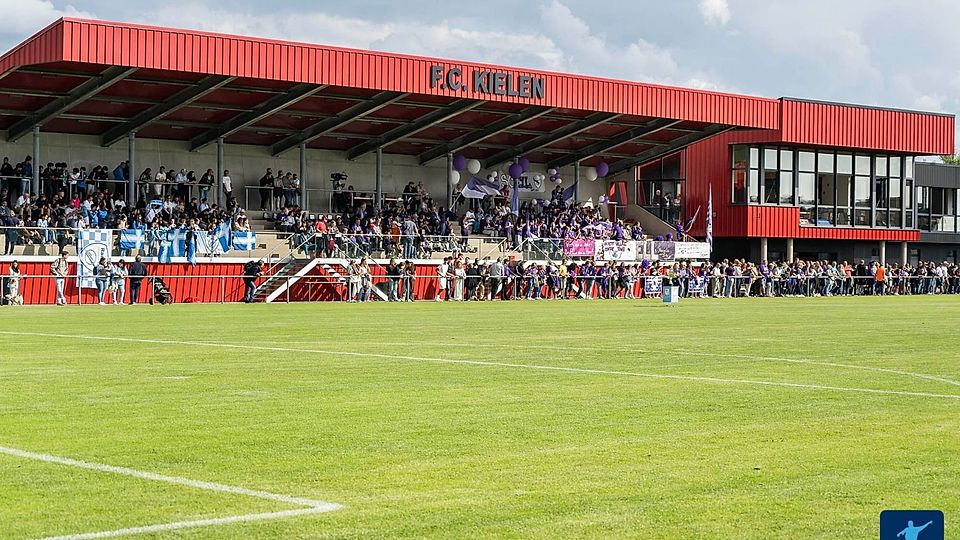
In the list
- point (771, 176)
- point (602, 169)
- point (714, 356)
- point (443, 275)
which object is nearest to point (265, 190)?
point (443, 275)

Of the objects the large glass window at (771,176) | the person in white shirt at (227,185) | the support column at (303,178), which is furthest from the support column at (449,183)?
the large glass window at (771,176)

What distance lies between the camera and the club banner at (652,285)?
180 feet

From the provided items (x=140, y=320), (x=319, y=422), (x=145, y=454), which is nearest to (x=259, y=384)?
(x=319, y=422)

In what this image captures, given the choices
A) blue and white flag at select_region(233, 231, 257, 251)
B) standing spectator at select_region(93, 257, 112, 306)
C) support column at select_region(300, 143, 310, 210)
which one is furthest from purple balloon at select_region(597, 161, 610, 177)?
standing spectator at select_region(93, 257, 112, 306)

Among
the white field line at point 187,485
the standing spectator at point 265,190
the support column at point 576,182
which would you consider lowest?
the white field line at point 187,485

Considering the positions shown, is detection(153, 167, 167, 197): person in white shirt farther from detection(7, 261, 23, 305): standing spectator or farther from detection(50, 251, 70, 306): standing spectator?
detection(7, 261, 23, 305): standing spectator

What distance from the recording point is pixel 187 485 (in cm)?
733

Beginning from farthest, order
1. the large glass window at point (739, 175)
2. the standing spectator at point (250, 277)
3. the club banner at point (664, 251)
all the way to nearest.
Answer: the large glass window at point (739, 175) → the club banner at point (664, 251) → the standing spectator at point (250, 277)

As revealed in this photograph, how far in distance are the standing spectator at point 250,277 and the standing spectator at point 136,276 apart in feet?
12.4

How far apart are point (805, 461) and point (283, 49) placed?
38.6 metres

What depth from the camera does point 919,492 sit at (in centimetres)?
726

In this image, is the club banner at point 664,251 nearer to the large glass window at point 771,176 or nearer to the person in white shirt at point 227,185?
the large glass window at point 771,176

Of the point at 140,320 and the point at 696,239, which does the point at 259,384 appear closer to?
the point at 140,320

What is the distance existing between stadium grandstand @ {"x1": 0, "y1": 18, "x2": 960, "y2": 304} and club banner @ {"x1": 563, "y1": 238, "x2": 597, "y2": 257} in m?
0.11
